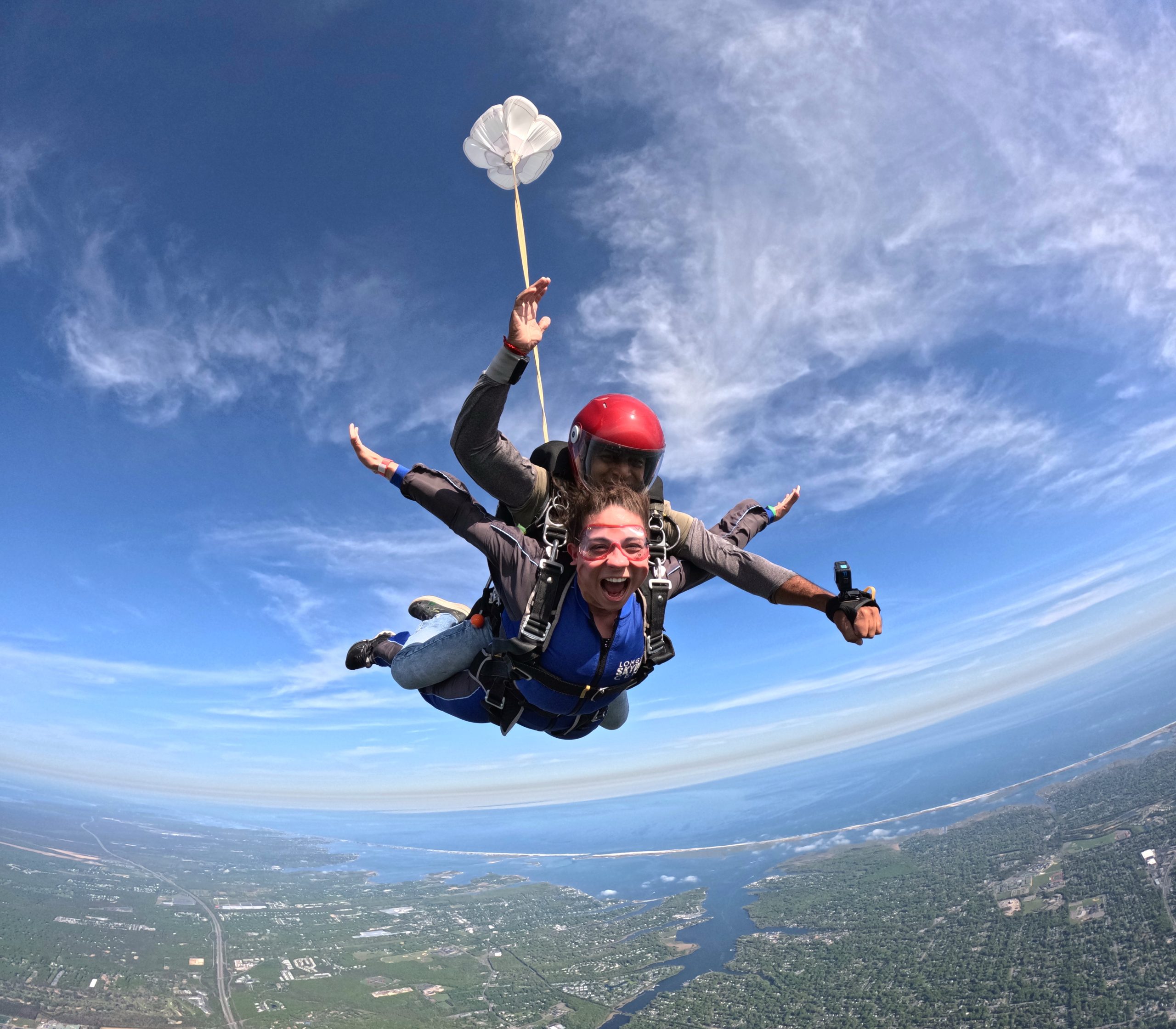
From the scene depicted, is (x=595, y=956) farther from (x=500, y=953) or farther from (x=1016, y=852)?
(x=1016, y=852)

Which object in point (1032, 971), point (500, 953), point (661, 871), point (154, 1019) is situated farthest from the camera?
point (661, 871)

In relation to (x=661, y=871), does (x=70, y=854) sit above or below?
above

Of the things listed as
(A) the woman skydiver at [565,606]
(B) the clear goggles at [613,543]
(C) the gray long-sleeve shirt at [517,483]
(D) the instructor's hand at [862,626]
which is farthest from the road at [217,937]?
(D) the instructor's hand at [862,626]

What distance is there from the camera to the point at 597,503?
2.38 m

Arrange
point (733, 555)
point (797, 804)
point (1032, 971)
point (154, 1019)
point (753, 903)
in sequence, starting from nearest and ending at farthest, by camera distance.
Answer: point (733, 555)
point (1032, 971)
point (154, 1019)
point (753, 903)
point (797, 804)

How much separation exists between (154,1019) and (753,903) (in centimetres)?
5566

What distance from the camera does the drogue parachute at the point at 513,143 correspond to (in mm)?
3639

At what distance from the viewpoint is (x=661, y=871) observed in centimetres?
8988

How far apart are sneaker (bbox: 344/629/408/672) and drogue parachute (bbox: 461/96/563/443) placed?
3.18 metres

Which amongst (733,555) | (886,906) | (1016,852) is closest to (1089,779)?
(1016,852)

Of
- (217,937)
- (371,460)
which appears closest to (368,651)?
(371,460)

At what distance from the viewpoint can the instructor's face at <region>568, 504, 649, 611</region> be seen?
227cm

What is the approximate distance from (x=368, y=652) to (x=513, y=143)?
3.71 metres

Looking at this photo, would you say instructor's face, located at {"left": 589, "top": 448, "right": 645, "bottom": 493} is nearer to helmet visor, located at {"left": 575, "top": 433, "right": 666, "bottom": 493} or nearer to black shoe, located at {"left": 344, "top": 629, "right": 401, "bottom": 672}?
helmet visor, located at {"left": 575, "top": 433, "right": 666, "bottom": 493}
